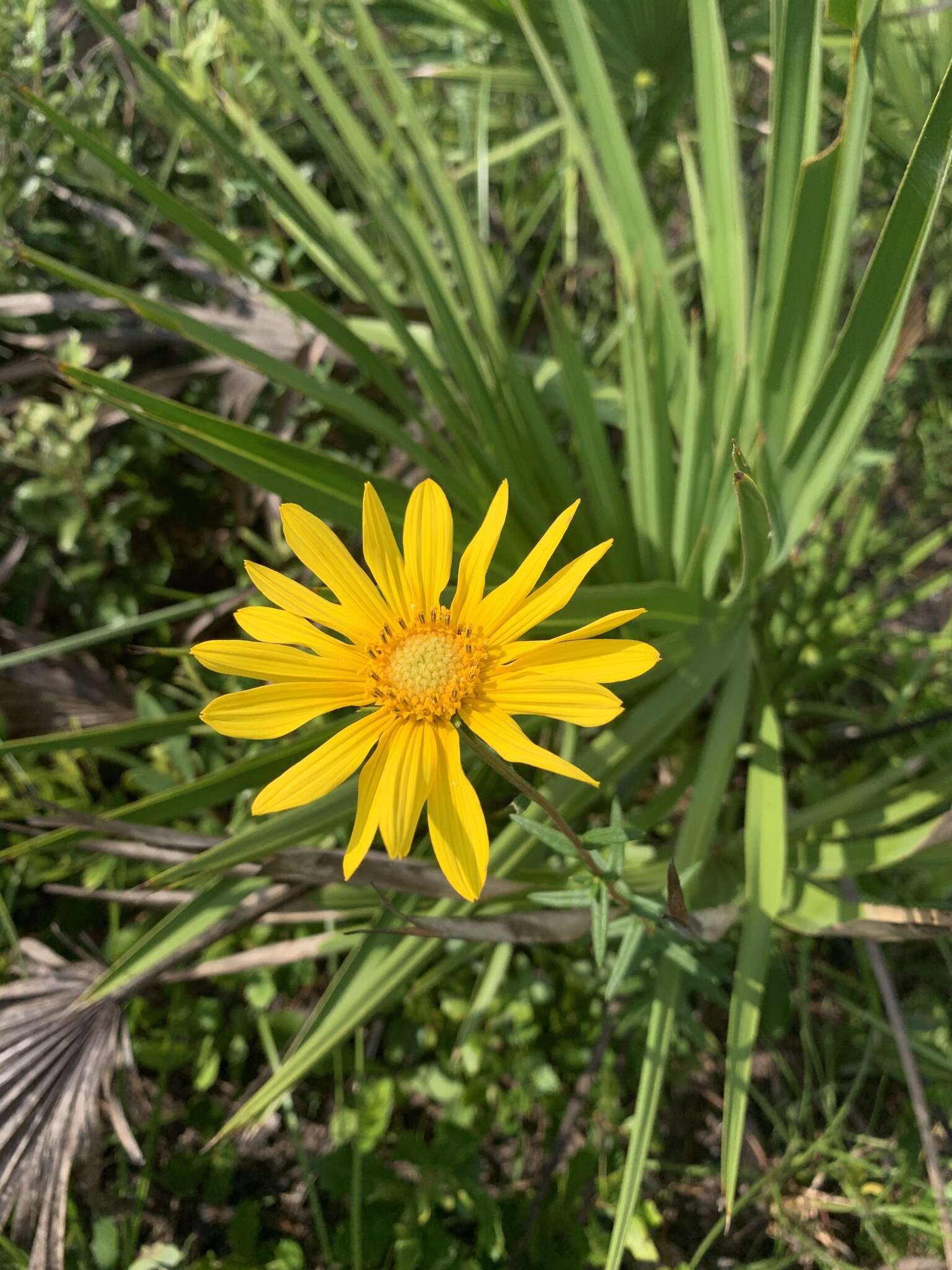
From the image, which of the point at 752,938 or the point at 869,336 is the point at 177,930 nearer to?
the point at 752,938

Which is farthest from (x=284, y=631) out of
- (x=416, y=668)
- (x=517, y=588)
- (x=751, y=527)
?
(x=751, y=527)

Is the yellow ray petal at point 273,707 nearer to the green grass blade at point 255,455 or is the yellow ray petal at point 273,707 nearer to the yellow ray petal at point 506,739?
the yellow ray petal at point 506,739

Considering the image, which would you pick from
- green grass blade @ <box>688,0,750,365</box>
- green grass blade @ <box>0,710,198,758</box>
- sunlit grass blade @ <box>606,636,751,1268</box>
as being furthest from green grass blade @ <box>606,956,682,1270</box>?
green grass blade @ <box>688,0,750,365</box>

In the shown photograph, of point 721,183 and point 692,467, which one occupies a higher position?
point 721,183

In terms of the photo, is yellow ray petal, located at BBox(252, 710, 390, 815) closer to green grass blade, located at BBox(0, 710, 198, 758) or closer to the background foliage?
the background foliage

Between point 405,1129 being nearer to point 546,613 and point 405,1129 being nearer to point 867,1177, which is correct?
point 867,1177

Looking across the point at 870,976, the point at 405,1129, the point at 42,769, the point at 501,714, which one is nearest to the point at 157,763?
the point at 42,769
